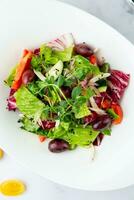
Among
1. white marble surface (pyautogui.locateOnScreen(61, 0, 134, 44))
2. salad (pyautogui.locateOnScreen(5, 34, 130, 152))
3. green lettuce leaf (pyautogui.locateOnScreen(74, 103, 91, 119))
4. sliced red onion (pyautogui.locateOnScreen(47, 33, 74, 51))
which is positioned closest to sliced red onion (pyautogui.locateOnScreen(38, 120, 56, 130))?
salad (pyautogui.locateOnScreen(5, 34, 130, 152))

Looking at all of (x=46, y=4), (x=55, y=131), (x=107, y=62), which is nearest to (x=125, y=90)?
(x=107, y=62)

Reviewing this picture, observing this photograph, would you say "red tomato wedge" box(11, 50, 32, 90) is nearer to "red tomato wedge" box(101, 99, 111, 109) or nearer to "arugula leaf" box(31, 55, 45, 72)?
"arugula leaf" box(31, 55, 45, 72)

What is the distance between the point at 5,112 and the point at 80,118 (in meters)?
0.24

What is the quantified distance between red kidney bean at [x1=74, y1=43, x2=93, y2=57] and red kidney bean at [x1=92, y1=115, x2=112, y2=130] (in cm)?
20

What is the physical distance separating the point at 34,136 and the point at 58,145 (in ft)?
0.33

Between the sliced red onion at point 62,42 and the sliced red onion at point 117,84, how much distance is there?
0.16 m

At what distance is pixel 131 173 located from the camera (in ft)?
5.29

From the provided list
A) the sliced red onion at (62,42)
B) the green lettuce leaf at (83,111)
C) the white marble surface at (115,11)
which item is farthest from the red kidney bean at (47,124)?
the white marble surface at (115,11)

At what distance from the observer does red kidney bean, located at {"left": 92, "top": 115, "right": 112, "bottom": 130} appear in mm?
1623

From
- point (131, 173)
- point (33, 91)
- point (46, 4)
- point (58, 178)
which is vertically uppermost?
point (46, 4)

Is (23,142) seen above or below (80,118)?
below

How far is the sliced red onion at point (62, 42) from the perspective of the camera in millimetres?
1687

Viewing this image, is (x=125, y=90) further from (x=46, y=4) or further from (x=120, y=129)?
(x=46, y=4)

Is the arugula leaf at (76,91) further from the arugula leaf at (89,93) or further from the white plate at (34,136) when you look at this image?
the white plate at (34,136)
